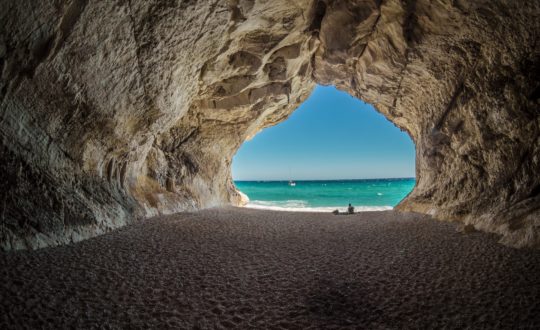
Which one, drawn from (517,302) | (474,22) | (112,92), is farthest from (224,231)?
(474,22)

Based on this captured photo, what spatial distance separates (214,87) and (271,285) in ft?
33.7

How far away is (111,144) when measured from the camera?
25.9 ft

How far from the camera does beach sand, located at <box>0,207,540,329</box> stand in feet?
9.75

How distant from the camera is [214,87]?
12375mm

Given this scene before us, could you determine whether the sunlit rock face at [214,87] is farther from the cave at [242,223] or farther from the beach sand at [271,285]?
the beach sand at [271,285]

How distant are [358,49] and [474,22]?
5.37 metres

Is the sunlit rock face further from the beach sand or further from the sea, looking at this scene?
the sea

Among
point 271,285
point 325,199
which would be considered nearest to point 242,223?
point 271,285

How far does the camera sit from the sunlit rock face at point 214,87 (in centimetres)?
494

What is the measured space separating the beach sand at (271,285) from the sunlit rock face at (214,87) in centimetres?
117

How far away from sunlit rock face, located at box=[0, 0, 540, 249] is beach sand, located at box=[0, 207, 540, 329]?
117 cm

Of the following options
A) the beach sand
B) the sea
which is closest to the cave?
the beach sand

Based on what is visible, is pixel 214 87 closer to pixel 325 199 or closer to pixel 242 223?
pixel 242 223

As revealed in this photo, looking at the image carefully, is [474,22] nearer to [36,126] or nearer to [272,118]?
[36,126]
